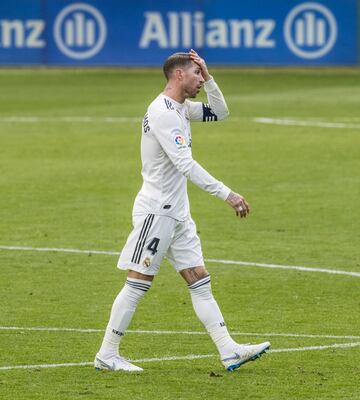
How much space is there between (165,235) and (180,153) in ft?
2.26

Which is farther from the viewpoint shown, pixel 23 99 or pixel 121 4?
pixel 121 4

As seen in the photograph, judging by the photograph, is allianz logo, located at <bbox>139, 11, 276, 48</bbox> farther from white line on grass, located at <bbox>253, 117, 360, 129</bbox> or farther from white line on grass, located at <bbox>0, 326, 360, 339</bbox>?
white line on grass, located at <bbox>0, 326, 360, 339</bbox>

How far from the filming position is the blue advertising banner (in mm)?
44344

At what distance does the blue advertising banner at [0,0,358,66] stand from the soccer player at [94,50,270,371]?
33.1 m

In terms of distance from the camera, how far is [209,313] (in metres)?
11.4

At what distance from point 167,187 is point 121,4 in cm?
3469

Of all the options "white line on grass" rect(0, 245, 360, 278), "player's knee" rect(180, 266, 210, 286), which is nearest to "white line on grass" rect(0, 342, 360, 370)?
"player's knee" rect(180, 266, 210, 286)

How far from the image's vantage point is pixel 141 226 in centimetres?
1140

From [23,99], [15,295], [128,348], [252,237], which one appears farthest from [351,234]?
[23,99]

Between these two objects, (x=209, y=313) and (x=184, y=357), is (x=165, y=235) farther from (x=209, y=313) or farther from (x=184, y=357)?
(x=184, y=357)

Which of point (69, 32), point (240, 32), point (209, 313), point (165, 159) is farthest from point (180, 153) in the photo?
point (69, 32)

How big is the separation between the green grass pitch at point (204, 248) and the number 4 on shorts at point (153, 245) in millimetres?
936

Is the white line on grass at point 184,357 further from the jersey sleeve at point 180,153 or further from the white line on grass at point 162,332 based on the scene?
the jersey sleeve at point 180,153

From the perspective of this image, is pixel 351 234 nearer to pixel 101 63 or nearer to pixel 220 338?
pixel 220 338
